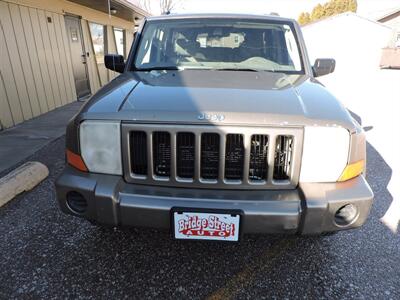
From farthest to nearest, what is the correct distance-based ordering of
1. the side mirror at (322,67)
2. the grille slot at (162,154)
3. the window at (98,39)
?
1. the window at (98,39)
2. the side mirror at (322,67)
3. the grille slot at (162,154)

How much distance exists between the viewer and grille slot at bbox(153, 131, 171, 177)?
1.93 m

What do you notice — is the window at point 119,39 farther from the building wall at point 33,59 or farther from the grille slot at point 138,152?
the grille slot at point 138,152

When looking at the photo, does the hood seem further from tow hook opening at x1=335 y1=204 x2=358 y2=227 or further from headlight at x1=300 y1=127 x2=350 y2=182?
tow hook opening at x1=335 y1=204 x2=358 y2=227

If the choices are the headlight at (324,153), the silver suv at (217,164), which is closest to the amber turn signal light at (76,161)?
the silver suv at (217,164)

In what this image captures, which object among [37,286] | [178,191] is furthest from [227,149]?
[37,286]

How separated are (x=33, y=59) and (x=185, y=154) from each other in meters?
6.14

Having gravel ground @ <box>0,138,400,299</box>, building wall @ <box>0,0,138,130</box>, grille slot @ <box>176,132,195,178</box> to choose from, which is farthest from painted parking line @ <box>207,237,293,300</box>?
building wall @ <box>0,0,138,130</box>

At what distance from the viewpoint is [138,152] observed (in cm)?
198

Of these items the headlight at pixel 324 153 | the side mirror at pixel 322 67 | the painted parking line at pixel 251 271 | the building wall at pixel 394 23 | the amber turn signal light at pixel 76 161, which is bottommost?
the painted parking line at pixel 251 271

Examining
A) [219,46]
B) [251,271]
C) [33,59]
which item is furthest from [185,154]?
[33,59]

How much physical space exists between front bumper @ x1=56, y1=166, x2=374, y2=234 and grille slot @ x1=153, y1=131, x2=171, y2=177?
0.12 meters

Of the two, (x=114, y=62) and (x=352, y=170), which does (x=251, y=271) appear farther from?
(x=114, y=62)

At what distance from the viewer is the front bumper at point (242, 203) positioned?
71.9 inches

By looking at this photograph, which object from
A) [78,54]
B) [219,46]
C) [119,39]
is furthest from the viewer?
[119,39]
